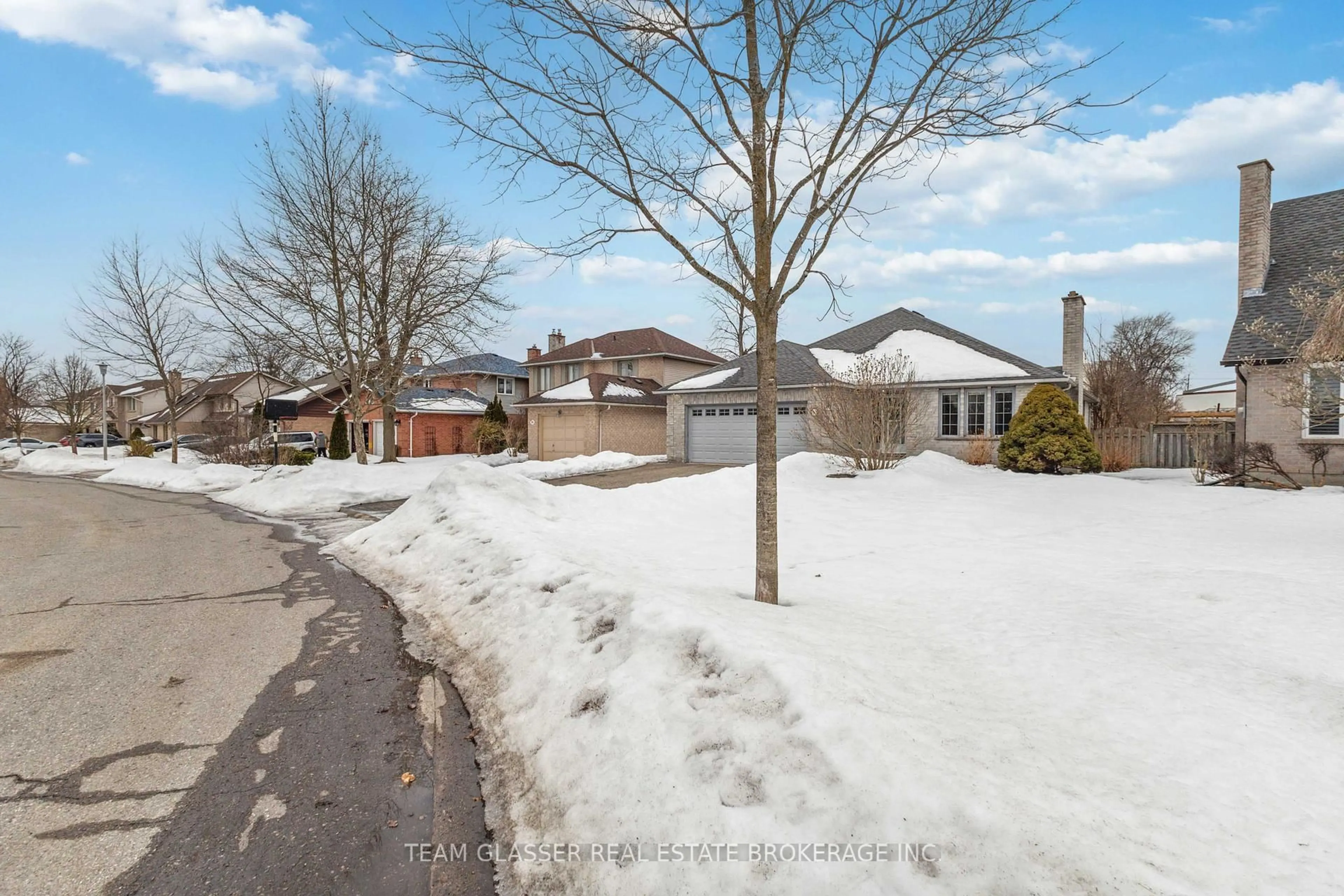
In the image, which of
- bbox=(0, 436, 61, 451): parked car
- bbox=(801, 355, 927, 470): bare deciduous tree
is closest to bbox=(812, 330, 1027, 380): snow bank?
bbox=(801, 355, 927, 470): bare deciduous tree

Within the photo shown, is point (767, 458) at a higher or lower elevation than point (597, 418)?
lower

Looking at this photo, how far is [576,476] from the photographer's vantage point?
2064 centimetres

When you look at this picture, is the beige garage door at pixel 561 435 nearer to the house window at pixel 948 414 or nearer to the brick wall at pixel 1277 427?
the house window at pixel 948 414

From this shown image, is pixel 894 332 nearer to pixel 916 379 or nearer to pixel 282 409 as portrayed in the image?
pixel 916 379

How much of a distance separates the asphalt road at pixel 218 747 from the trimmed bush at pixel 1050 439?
16.3 meters

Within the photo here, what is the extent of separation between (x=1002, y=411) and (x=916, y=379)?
2.70 meters

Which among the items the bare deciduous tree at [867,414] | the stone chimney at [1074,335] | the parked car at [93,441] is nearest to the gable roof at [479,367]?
the bare deciduous tree at [867,414]

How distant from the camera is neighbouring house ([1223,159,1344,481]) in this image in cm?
1537

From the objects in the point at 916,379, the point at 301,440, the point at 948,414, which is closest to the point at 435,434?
the point at 301,440

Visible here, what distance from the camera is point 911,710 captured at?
3221 millimetres

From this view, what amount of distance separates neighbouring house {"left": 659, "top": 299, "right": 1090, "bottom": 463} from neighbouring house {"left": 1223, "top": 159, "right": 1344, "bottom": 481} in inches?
157

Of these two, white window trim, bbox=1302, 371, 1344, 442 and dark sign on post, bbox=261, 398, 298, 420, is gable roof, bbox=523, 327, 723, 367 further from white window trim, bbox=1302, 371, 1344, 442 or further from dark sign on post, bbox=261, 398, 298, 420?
white window trim, bbox=1302, 371, 1344, 442

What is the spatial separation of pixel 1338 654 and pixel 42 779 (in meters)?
7.59

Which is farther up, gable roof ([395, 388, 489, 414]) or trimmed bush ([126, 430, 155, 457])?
gable roof ([395, 388, 489, 414])
